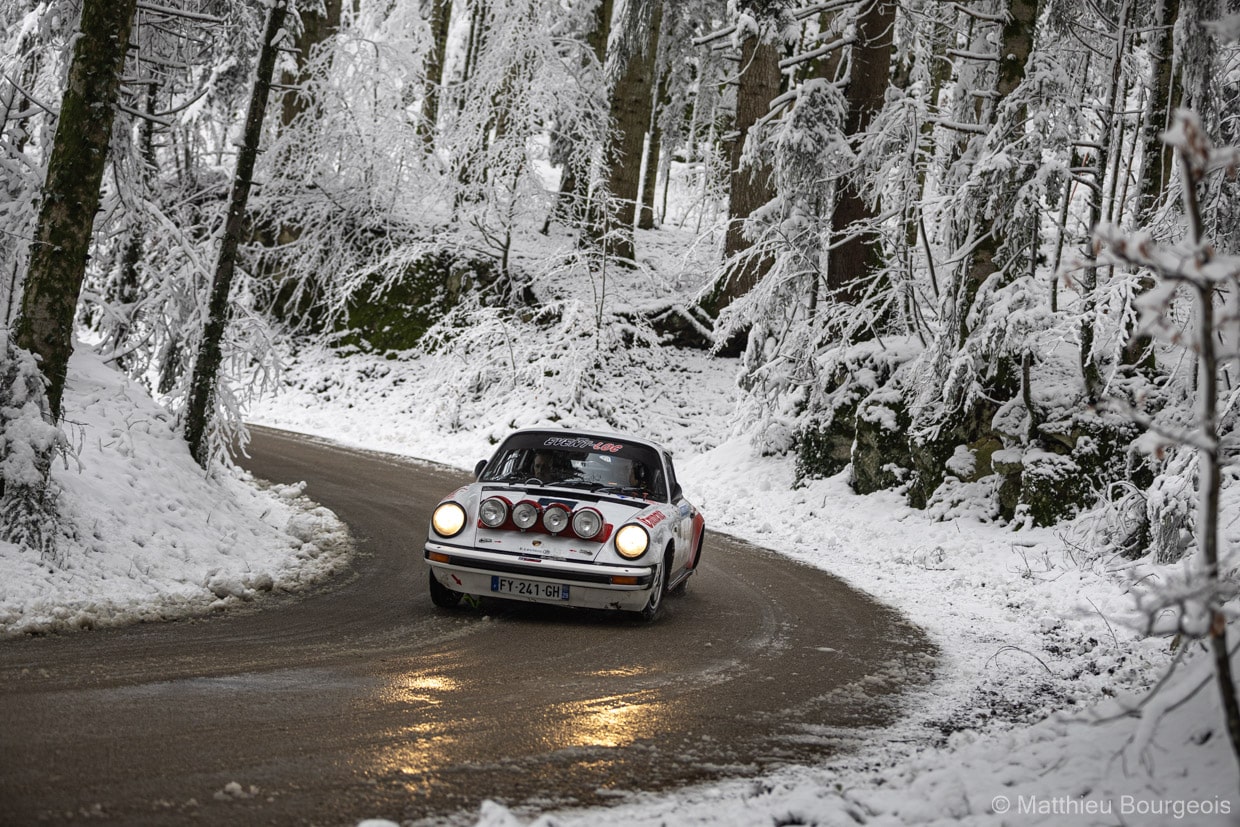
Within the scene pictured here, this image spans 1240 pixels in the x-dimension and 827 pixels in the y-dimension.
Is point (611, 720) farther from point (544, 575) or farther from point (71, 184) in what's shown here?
point (71, 184)

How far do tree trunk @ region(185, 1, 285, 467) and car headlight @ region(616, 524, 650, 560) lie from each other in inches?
214

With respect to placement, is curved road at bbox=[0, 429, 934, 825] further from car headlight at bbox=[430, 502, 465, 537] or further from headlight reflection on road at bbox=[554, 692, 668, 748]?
car headlight at bbox=[430, 502, 465, 537]

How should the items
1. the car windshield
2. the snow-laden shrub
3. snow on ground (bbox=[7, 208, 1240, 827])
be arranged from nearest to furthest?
snow on ground (bbox=[7, 208, 1240, 827]) → the snow-laden shrub → the car windshield

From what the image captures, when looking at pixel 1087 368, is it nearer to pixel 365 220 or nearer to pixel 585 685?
pixel 585 685

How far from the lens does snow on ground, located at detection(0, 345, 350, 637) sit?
274 inches

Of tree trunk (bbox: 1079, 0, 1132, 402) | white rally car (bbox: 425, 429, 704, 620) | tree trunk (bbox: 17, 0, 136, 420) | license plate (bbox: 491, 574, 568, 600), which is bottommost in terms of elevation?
license plate (bbox: 491, 574, 568, 600)

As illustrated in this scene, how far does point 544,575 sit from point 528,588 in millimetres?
188

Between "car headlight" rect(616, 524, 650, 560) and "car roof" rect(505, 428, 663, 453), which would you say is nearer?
"car headlight" rect(616, 524, 650, 560)

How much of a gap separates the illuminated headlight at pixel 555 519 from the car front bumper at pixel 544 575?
0.90ft

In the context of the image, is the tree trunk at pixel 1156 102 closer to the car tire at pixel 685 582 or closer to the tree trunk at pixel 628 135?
the car tire at pixel 685 582

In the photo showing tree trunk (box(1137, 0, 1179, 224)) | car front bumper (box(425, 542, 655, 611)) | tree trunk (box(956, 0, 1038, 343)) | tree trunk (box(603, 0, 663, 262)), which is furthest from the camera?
tree trunk (box(603, 0, 663, 262))

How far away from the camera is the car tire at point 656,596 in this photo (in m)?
7.95

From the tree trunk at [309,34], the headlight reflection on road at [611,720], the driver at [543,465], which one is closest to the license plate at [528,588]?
the driver at [543,465]

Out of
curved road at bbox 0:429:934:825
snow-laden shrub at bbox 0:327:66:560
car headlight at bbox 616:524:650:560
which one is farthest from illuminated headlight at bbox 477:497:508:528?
snow-laden shrub at bbox 0:327:66:560
